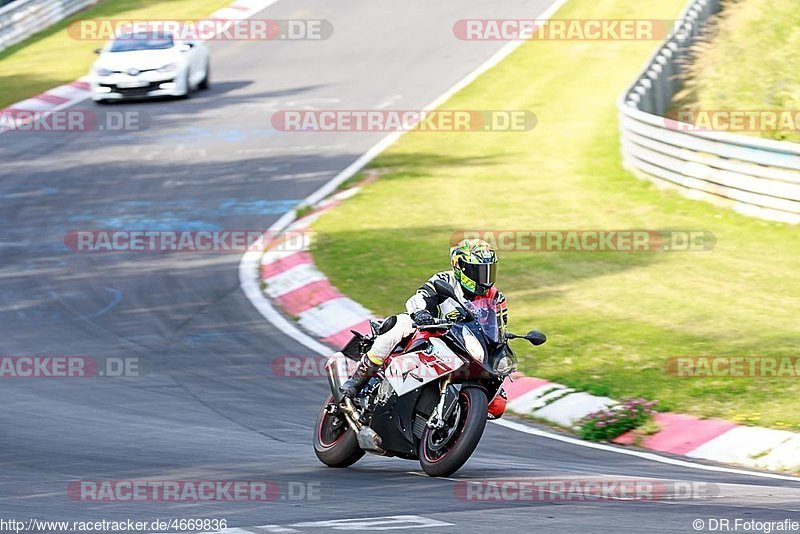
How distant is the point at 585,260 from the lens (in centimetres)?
1695

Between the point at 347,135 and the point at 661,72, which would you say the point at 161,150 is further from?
the point at 661,72

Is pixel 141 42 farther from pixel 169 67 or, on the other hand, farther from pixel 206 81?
pixel 206 81

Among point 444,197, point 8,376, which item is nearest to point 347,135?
point 444,197

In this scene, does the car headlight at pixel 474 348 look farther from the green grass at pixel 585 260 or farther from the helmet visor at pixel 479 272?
the green grass at pixel 585 260

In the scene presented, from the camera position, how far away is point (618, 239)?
17922 mm

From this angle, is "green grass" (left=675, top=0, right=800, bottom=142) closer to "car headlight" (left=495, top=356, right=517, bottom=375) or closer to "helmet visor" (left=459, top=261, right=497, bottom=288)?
"helmet visor" (left=459, top=261, right=497, bottom=288)

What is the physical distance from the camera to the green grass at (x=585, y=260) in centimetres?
1225

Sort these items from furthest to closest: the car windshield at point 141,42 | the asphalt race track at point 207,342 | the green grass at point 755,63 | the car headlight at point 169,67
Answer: the car windshield at point 141,42, the car headlight at point 169,67, the green grass at point 755,63, the asphalt race track at point 207,342

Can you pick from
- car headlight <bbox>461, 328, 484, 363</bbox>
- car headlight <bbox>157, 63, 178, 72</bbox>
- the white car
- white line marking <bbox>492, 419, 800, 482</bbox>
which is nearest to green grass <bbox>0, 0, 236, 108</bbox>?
the white car

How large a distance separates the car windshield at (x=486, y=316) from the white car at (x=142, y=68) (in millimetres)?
20440

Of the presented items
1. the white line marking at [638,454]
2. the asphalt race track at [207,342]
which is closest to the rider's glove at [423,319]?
the asphalt race track at [207,342]

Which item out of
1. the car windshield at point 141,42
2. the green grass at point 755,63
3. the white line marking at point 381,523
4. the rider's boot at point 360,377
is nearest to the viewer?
the white line marking at point 381,523

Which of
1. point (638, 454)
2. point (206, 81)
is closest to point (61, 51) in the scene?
point (206, 81)

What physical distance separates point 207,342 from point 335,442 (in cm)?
502
